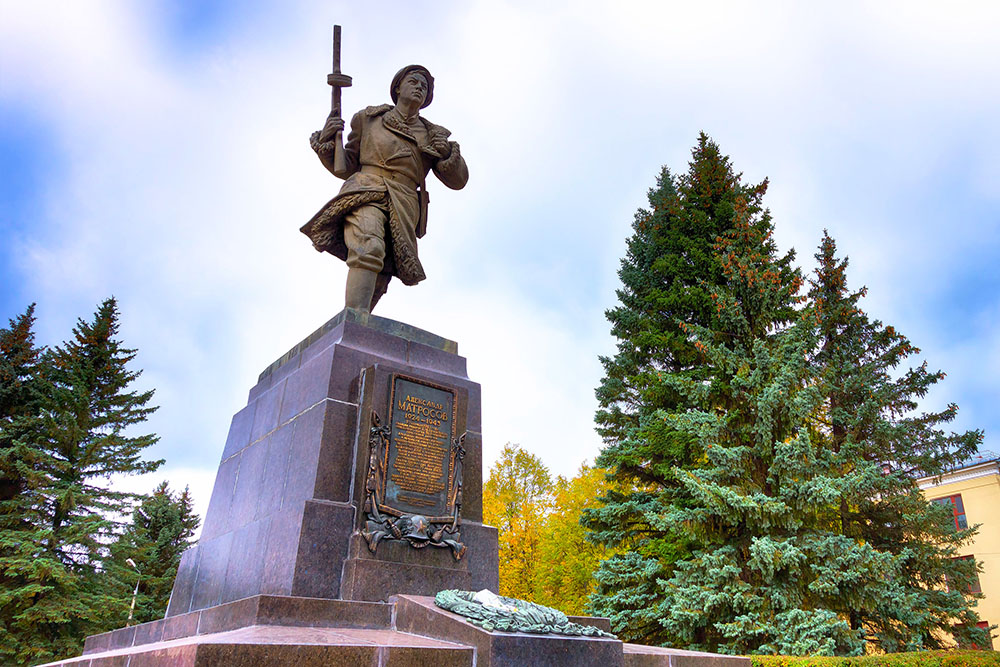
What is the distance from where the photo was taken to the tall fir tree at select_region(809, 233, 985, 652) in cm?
1144

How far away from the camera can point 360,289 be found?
24.5ft

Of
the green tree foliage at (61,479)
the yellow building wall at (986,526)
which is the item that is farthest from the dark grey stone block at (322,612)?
the yellow building wall at (986,526)

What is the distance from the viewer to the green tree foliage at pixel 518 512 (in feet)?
75.0

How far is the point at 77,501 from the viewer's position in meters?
20.0

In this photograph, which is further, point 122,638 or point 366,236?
point 366,236

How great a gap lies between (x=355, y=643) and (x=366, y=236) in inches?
184

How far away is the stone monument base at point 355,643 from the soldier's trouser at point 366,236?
3676mm

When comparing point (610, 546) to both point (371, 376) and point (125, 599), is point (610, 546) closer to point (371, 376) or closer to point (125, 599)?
point (371, 376)

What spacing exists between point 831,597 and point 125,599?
19.0 m

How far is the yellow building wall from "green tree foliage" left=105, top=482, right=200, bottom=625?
26457 mm

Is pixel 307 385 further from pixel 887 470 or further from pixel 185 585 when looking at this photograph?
pixel 887 470

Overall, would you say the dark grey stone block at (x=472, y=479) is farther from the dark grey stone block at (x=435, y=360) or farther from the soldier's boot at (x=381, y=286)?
the soldier's boot at (x=381, y=286)

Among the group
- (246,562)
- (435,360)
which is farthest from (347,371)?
(246,562)

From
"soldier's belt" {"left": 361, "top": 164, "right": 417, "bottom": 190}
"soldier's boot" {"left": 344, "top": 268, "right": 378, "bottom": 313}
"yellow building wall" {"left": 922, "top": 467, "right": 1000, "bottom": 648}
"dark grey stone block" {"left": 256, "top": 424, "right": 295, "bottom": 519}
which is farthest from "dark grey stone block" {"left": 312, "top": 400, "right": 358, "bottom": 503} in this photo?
"yellow building wall" {"left": 922, "top": 467, "right": 1000, "bottom": 648}
